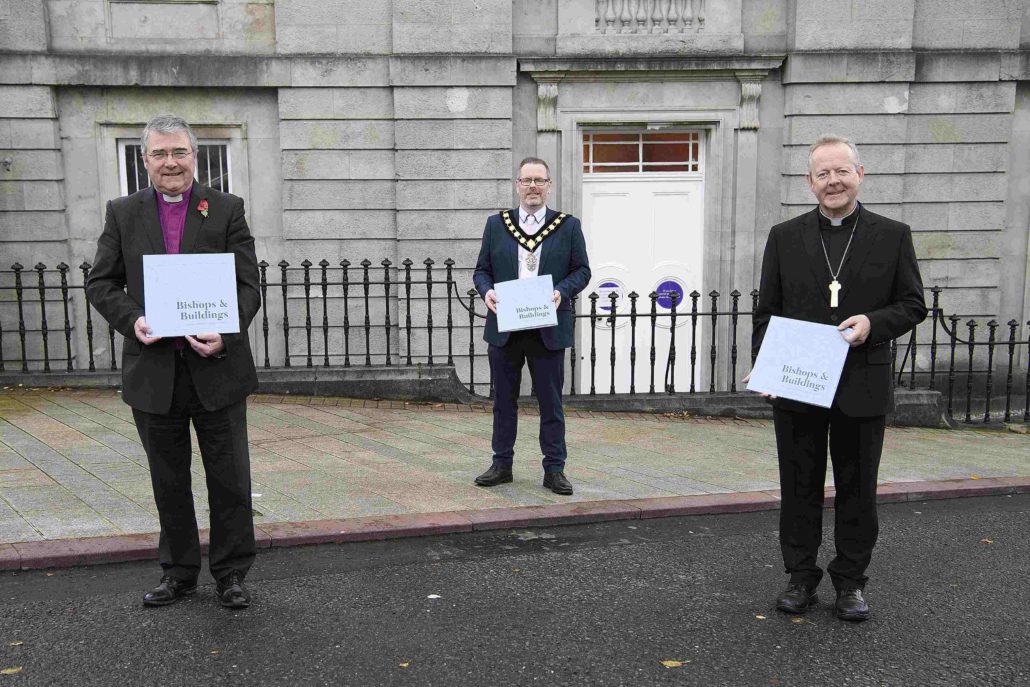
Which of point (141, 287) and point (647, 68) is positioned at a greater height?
point (647, 68)

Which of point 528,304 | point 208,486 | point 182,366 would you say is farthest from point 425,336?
point 182,366

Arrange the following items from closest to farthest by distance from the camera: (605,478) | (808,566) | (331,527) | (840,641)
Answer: (840,641) → (808,566) → (331,527) → (605,478)

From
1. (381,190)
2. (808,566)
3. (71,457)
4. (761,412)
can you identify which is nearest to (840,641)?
(808,566)

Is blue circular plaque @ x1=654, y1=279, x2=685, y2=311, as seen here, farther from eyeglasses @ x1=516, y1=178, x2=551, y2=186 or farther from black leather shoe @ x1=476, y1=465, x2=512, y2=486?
eyeglasses @ x1=516, y1=178, x2=551, y2=186

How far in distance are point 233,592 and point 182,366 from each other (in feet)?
3.35

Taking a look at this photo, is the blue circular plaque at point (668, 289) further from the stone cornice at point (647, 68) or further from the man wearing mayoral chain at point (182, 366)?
the man wearing mayoral chain at point (182, 366)

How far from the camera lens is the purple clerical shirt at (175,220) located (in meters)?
4.17

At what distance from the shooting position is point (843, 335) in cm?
397

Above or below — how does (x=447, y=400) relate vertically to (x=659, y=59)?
below

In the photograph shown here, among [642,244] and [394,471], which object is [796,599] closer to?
[394,471]

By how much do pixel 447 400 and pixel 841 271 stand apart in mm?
6134

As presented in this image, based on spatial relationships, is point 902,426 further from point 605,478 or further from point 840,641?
point 840,641

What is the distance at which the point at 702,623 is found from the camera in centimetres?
417

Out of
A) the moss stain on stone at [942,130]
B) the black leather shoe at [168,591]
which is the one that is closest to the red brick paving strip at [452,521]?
the black leather shoe at [168,591]
